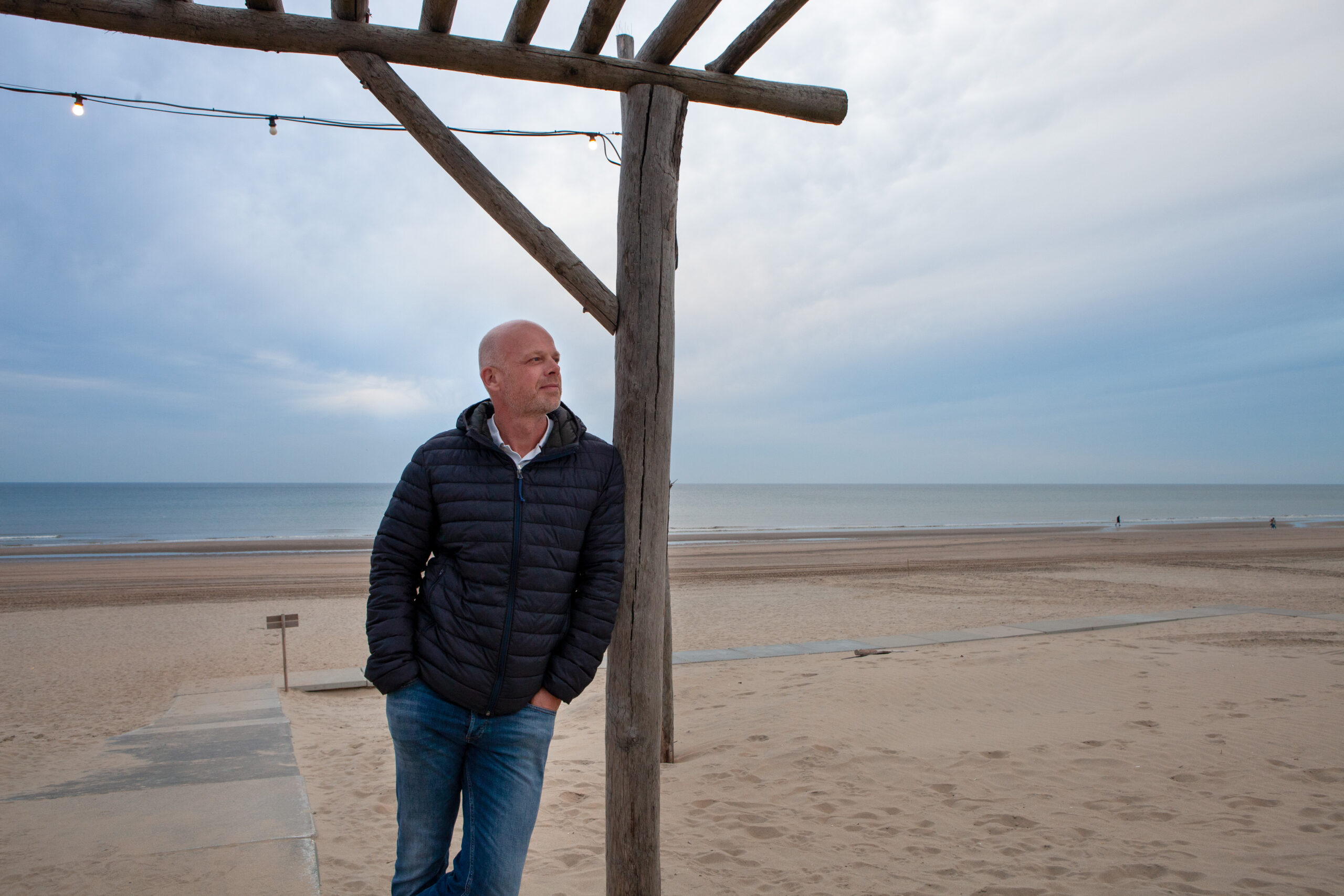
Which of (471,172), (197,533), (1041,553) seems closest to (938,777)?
(471,172)

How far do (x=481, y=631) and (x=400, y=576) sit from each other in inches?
11.3

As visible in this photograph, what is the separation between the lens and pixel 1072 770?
4.42 metres

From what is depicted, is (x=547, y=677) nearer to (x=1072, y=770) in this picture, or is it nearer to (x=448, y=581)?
(x=448, y=581)

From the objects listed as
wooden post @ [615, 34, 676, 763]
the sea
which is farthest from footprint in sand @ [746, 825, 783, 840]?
the sea

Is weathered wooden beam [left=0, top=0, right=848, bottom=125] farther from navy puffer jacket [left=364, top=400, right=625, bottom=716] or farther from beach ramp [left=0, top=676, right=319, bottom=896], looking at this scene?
beach ramp [left=0, top=676, right=319, bottom=896]

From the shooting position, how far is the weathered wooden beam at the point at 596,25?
2.67 metres

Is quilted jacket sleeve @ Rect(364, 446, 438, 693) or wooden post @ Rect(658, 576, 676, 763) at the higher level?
quilted jacket sleeve @ Rect(364, 446, 438, 693)

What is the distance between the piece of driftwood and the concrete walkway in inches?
201

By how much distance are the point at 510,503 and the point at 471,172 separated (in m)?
1.29

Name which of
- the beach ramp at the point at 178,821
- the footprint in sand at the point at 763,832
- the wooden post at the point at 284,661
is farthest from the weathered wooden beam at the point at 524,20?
the wooden post at the point at 284,661

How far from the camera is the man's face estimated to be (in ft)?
7.38

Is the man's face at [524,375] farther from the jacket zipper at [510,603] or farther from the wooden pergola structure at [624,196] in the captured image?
the wooden pergola structure at [624,196]

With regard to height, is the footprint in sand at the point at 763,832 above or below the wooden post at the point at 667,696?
below

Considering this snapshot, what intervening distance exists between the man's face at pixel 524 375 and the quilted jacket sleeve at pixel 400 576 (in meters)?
0.30
